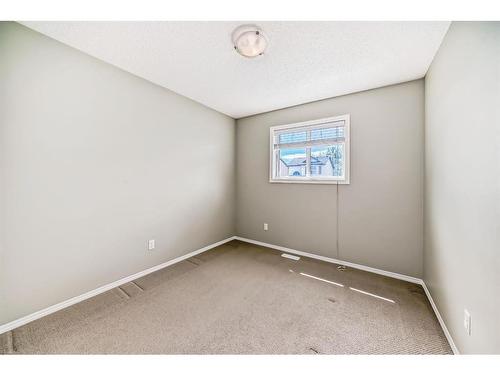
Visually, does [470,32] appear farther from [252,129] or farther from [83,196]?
[83,196]

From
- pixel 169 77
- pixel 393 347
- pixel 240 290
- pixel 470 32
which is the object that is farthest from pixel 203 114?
pixel 393 347

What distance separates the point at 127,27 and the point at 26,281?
2.22 meters

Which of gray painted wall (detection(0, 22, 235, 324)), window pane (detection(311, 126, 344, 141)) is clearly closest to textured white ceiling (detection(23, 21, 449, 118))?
A: gray painted wall (detection(0, 22, 235, 324))

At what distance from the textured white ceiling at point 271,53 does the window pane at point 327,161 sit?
0.77m

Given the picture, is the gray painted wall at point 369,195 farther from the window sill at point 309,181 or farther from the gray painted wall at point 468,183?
the gray painted wall at point 468,183

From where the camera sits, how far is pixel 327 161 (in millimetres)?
2910

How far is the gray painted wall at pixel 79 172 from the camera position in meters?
1.51

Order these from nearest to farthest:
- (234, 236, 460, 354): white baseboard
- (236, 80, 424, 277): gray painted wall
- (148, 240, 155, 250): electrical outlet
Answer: (234, 236, 460, 354): white baseboard
(236, 80, 424, 277): gray painted wall
(148, 240, 155, 250): electrical outlet

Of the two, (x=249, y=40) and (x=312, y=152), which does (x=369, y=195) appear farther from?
(x=249, y=40)

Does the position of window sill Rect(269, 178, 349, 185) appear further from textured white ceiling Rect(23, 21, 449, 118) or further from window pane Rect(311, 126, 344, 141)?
textured white ceiling Rect(23, 21, 449, 118)

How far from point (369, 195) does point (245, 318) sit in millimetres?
2112

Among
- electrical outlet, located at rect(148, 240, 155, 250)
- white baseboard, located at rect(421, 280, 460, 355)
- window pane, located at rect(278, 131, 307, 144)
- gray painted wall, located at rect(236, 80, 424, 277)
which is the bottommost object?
white baseboard, located at rect(421, 280, 460, 355)

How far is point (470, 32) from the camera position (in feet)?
3.76

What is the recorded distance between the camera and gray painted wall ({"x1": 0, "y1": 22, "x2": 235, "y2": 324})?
1.51m
